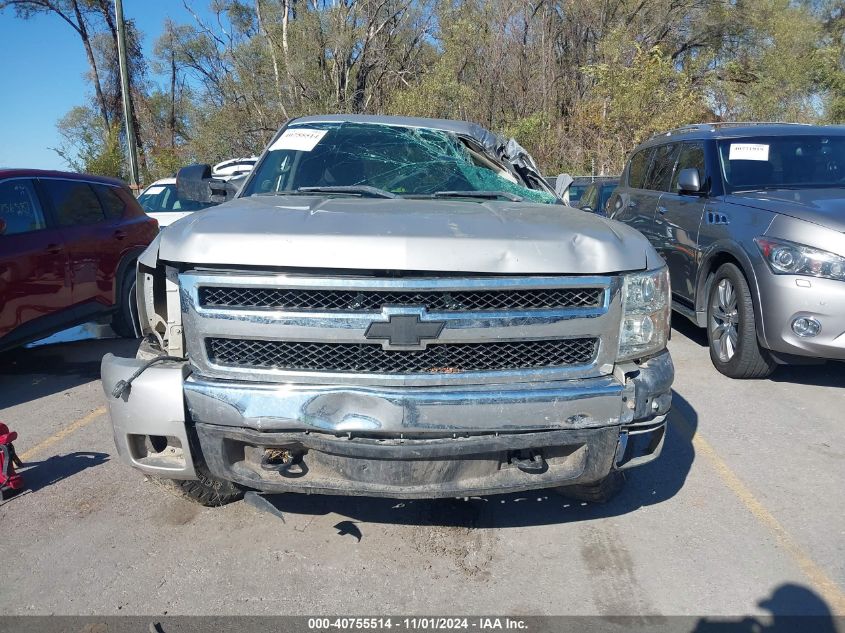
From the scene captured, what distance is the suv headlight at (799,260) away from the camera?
471 cm

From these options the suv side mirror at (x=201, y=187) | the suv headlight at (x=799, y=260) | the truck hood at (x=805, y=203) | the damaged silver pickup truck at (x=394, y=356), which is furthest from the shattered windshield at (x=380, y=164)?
the truck hood at (x=805, y=203)

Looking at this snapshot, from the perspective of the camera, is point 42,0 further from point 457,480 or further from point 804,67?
point 457,480

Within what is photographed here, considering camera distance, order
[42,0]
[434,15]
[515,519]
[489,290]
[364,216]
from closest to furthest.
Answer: [489,290] → [364,216] → [515,519] → [434,15] → [42,0]

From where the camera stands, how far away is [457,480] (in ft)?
8.85

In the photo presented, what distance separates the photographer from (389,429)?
2535 millimetres

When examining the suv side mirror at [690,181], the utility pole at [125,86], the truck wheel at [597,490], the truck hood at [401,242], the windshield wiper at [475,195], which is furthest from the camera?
the utility pole at [125,86]

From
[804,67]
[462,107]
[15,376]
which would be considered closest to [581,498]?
[15,376]

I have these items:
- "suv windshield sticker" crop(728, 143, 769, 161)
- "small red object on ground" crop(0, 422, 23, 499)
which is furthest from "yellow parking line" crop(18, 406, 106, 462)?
"suv windshield sticker" crop(728, 143, 769, 161)

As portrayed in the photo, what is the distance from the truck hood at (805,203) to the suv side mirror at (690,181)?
27cm

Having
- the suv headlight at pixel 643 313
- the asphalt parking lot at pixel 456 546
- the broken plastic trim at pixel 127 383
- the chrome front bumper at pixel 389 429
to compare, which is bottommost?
the asphalt parking lot at pixel 456 546

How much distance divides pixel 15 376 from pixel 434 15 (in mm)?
22553

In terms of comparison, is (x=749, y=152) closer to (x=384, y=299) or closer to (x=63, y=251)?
(x=384, y=299)

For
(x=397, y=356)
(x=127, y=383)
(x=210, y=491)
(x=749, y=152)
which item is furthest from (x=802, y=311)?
(x=127, y=383)

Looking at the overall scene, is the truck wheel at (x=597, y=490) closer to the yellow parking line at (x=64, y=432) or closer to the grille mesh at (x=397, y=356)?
the grille mesh at (x=397, y=356)
